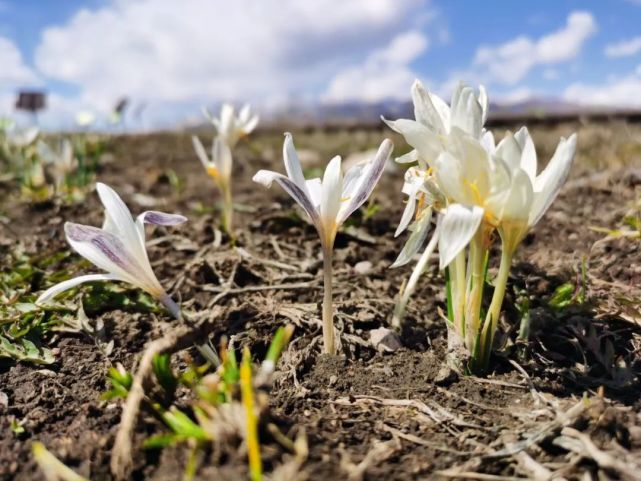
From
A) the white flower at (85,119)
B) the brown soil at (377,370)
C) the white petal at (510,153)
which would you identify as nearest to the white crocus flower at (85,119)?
the white flower at (85,119)

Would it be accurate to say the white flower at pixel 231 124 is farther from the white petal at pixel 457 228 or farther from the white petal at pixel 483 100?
the white petal at pixel 457 228

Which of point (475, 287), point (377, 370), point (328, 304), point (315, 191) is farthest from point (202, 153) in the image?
point (475, 287)

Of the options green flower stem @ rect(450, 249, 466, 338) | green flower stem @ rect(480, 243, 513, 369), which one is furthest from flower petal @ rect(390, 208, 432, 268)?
green flower stem @ rect(480, 243, 513, 369)

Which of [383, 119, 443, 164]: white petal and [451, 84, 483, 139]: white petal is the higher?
[451, 84, 483, 139]: white petal

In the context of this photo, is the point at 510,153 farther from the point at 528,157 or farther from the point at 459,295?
the point at 459,295

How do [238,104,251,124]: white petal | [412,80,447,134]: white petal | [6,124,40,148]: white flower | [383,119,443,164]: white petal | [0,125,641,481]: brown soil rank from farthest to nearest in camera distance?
[6,124,40,148]: white flower
[238,104,251,124]: white petal
[412,80,447,134]: white petal
[383,119,443,164]: white petal
[0,125,641,481]: brown soil

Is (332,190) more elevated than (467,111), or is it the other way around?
(467,111)

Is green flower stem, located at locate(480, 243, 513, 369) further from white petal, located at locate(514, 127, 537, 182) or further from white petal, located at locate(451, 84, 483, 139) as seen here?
white petal, located at locate(451, 84, 483, 139)
